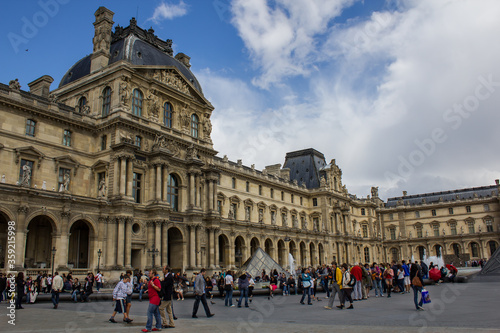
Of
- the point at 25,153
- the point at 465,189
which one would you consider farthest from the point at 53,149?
the point at 465,189

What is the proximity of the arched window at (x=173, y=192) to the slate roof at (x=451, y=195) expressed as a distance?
69519 millimetres

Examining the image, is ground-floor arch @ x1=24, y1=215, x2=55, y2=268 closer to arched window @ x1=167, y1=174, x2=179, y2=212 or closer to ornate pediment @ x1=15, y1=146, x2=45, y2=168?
ornate pediment @ x1=15, y1=146, x2=45, y2=168

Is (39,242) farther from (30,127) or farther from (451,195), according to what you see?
(451,195)

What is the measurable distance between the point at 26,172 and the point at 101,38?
1775cm

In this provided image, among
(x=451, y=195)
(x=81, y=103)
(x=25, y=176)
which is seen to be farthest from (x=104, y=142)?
(x=451, y=195)

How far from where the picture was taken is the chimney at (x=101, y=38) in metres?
42.4

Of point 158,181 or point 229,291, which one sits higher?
point 158,181

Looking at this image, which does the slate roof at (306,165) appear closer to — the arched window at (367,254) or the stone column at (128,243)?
the arched window at (367,254)

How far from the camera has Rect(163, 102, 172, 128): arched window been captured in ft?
145

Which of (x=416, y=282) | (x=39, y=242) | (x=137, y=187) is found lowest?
(x=416, y=282)

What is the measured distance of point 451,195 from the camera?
9594 cm

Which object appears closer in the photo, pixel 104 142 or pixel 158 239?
pixel 158 239

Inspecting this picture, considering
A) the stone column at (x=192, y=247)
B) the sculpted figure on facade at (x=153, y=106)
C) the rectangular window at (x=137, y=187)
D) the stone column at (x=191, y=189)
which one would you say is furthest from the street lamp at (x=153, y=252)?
the sculpted figure on facade at (x=153, y=106)

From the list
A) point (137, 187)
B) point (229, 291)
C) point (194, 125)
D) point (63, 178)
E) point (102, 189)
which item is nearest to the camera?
point (229, 291)
